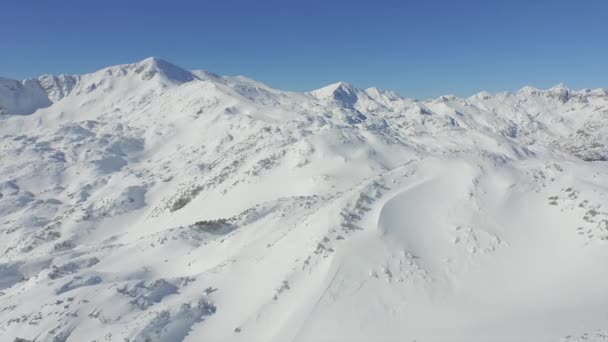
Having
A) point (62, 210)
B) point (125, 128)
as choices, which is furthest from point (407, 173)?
point (125, 128)

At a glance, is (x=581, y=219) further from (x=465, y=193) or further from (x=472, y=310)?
(x=472, y=310)

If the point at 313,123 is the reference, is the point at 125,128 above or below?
above

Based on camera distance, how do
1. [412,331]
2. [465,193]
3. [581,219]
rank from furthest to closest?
[465,193] → [581,219] → [412,331]

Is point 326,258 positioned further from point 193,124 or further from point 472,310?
point 193,124

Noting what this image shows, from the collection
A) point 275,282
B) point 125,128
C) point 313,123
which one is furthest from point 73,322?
point 125,128

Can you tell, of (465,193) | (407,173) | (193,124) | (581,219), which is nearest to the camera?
(581,219)

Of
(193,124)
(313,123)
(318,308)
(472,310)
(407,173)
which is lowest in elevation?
(472,310)

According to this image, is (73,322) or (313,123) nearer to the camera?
(73,322)

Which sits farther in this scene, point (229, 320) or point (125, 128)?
point (125, 128)

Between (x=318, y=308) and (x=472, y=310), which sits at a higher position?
(x=318, y=308)
